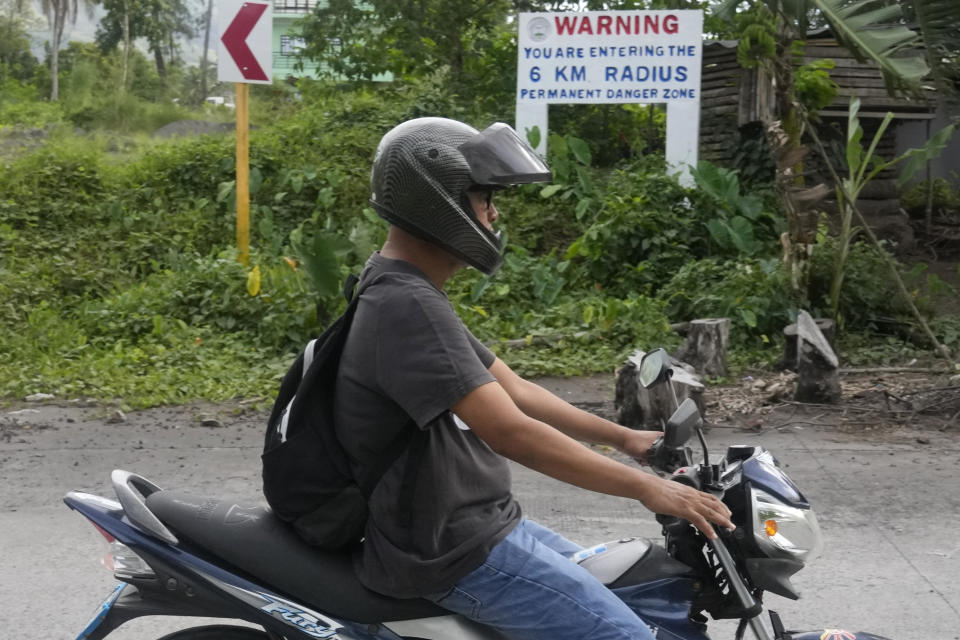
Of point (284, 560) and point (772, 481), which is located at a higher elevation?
point (772, 481)

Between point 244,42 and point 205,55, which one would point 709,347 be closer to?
point 244,42

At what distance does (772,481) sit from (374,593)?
2.95 ft

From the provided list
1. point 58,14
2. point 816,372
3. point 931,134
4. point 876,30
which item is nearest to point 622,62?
point 876,30

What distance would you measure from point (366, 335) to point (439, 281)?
0.25 metres

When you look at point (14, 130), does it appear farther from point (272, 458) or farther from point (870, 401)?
point (272, 458)

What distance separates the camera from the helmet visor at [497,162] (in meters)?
2.42

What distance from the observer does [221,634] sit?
2662mm

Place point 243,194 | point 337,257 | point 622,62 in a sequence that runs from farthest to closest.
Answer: point 622,62
point 243,194
point 337,257

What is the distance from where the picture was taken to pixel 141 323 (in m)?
8.78

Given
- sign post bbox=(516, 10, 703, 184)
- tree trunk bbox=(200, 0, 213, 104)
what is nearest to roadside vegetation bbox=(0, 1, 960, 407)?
sign post bbox=(516, 10, 703, 184)

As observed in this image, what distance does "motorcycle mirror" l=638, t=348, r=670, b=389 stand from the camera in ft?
8.18

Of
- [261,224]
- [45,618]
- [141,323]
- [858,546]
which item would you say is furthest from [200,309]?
[858,546]

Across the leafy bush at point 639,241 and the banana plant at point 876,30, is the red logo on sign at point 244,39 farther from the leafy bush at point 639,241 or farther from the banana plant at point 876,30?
the banana plant at point 876,30

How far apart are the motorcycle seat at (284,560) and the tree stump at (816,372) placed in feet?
16.7
